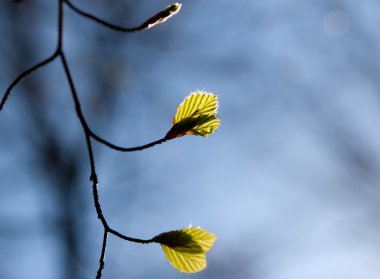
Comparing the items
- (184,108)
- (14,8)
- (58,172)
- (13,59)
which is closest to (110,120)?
(58,172)

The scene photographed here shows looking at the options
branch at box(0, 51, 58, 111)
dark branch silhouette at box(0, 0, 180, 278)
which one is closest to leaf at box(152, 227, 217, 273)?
dark branch silhouette at box(0, 0, 180, 278)

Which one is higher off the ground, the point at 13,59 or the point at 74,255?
the point at 13,59

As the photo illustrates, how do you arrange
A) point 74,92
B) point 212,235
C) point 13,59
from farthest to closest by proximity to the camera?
point 13,59, point 212,235, point 74,92

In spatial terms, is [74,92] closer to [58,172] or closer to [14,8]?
[14,8]

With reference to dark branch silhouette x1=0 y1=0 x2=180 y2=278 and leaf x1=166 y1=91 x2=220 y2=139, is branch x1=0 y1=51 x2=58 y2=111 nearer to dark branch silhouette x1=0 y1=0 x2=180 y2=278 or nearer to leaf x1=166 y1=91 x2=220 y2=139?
dark branch silhouette x1=0 y1=0 x2=180 y2=278

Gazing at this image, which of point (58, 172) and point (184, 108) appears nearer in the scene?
point (184, 108)

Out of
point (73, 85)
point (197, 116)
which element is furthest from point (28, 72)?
point (197, 116)

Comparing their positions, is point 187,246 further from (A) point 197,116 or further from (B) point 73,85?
(B) point 73,85
